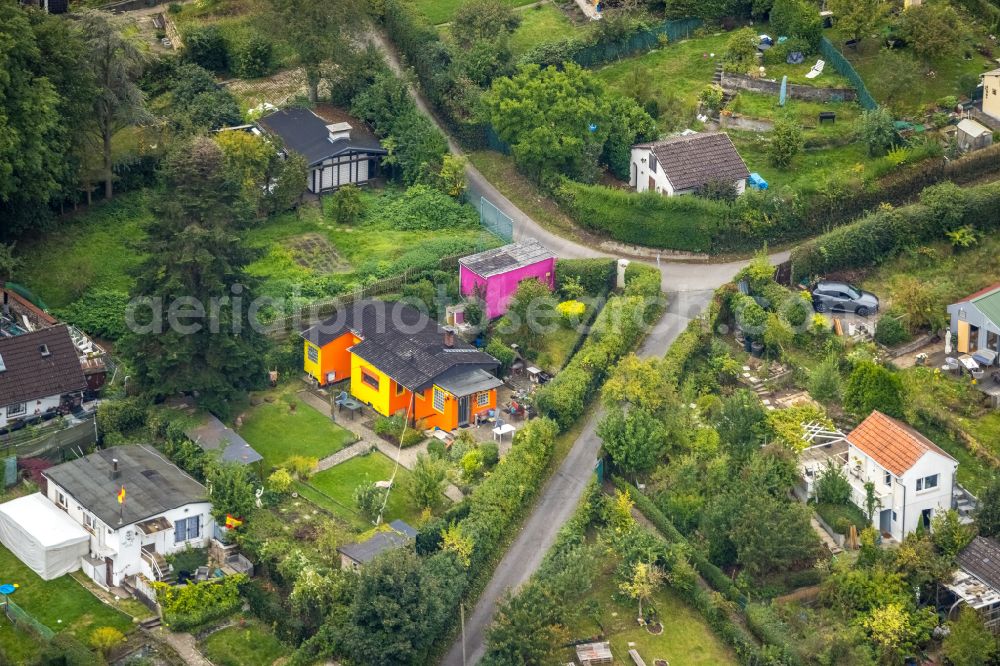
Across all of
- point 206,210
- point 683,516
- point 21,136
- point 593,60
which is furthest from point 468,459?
point 593,60

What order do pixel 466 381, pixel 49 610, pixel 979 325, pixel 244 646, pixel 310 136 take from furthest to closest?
pixel 310 136 < pixel 979 325 < pixel 466 381 < pixel 49 610 < pixel 244 646

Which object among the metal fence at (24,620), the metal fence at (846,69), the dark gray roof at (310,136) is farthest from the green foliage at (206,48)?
the metal fence at (24,620)

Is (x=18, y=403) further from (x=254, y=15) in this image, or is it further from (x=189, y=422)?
(x=254, y=15)

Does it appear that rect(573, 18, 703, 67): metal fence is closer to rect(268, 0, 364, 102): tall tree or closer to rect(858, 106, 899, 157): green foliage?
rect(268, 0, 364, 102): tall tree

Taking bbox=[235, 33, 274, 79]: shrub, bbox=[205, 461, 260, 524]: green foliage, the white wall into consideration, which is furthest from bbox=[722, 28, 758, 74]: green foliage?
the white wall

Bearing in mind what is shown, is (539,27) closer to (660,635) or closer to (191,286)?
(191,286)

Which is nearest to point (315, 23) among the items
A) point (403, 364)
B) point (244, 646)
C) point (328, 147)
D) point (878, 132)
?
point (328, 147)

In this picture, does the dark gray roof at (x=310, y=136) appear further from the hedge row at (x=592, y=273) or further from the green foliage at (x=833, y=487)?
the green foliage at (x=833, y=487)
